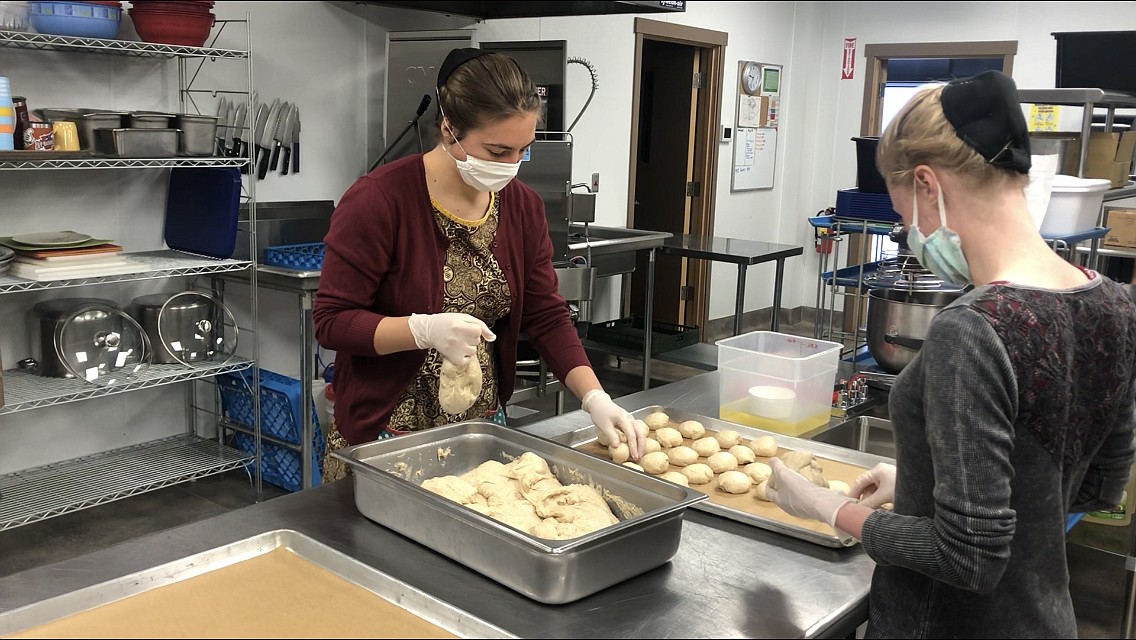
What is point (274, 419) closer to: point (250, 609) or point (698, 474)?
point (698, 474)

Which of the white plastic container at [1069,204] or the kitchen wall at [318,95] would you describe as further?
the kitchen wall at [318,95]

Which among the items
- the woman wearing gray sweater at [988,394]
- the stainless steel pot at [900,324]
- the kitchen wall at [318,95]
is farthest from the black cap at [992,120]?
the kitchen wall at [318,95]

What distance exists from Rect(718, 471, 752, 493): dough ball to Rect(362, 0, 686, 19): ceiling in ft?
8.99

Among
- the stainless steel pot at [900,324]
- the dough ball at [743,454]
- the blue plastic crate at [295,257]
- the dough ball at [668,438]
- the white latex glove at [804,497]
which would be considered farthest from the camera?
the blue plastic crate at [295,257]

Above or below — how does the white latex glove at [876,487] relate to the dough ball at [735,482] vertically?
above

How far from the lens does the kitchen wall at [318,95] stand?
3330 mm

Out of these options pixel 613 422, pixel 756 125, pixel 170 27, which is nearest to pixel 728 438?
pixel 613 422

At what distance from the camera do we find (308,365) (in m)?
3.45

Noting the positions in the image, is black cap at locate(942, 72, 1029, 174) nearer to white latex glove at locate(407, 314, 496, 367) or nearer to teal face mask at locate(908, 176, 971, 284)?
teal face mask at locate(908, 176, 971, 284)

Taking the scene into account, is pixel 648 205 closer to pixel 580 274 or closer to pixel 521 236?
pixel 580 274

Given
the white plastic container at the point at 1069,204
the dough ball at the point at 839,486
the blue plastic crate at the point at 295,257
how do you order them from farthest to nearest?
the blue plastic crate at the point at 295,257, the white plastic container at the point at 1069,204, the dough ball at the point at 839,486

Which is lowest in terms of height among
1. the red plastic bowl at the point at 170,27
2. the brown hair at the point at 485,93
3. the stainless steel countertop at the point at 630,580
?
the stainless steel countertop at the point at 630,580

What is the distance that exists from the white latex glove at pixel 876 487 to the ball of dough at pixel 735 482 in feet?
0.79

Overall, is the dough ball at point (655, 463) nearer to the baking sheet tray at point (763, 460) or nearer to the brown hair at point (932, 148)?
the baking sheet tray at point (763, 460)
